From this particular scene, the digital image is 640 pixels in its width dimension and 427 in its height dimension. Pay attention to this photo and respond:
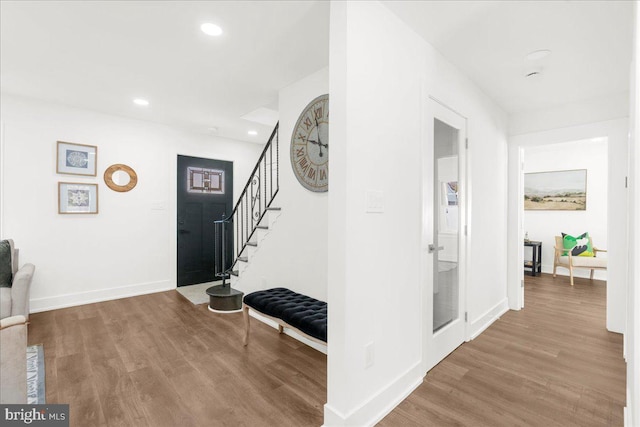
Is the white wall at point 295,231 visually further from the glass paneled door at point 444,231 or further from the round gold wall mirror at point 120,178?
the round gold wall mirror at point 120,178

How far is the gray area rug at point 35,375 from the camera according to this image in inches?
78.4

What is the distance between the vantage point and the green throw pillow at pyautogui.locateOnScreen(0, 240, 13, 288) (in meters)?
3.06

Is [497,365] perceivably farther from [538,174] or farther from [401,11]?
[538,174]

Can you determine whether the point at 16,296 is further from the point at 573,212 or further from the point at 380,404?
the point at 573,212

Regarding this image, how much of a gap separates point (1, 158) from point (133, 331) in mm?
2582

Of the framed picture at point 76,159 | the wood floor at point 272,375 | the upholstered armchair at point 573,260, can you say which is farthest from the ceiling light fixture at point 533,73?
the framed picture at point 76,159

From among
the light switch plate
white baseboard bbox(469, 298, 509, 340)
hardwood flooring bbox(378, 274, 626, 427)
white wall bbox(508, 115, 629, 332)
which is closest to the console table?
hardwood flooring bbox(378, 274, 626, 427)

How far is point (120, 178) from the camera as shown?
436cm

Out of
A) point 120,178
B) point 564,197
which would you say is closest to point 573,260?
point 564,197

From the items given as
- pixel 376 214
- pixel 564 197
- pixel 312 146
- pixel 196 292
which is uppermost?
pixel 312 146

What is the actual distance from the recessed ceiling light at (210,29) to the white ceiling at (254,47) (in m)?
0.04

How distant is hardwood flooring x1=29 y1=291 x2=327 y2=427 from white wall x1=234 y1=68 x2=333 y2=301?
564 mm

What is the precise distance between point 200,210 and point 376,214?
13.6 feet

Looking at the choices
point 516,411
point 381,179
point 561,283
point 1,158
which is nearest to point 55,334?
point 1,158
